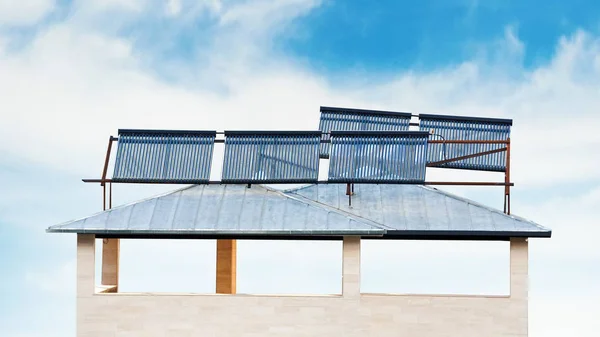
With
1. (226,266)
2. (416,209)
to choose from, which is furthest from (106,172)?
(416,209)

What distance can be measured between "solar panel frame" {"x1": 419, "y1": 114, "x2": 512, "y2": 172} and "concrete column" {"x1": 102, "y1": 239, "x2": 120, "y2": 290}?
8.57 m

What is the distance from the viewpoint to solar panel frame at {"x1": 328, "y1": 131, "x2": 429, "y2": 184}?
2344cm

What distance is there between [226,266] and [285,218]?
4532mm

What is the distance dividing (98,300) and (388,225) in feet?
22.8

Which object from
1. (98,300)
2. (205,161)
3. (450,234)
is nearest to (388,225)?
(450,234)

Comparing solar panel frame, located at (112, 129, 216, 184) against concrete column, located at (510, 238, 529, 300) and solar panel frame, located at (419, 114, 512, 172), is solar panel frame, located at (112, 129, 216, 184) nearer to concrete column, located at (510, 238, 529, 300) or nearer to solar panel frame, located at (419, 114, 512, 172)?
solar panel frame, located at (419, 114, 512, 172)

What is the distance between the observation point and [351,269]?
22094 mm

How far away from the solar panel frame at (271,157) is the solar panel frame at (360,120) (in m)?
2.72

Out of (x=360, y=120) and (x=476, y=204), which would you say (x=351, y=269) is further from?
(x=360, y=120)

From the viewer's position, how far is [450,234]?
2306 cm

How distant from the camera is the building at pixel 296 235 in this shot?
2212 cm

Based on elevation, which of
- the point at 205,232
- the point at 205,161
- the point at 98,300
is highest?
the point at 205,161

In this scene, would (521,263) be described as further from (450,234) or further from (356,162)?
(356,162)

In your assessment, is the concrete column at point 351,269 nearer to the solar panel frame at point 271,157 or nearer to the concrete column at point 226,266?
the solar panel frame at point 271,157
